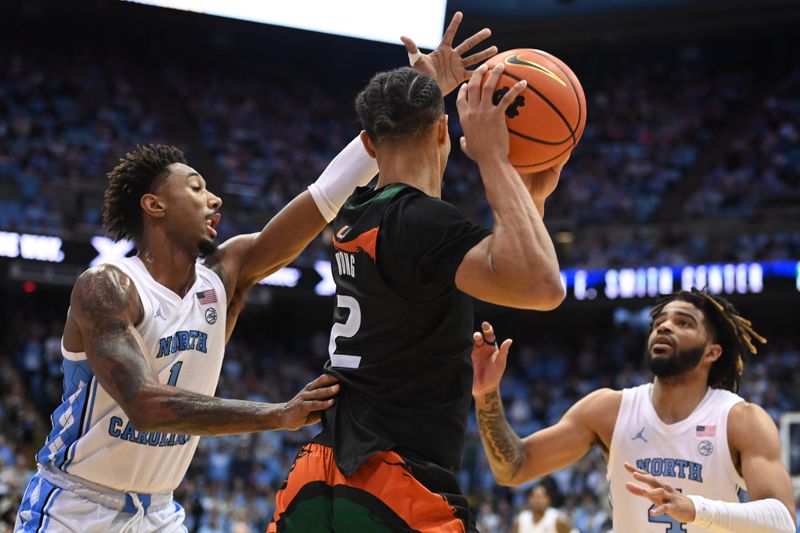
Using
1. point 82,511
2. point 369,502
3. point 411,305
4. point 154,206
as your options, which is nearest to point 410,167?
point 411,305

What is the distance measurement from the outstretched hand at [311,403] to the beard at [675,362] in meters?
2.10

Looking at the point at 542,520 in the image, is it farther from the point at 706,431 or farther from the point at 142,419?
the point at 142,419

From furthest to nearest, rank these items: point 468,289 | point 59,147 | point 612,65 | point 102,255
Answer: point 612,65 → point 59,147 → point 102,255 → point 468,289

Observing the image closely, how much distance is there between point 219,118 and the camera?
22.0 m

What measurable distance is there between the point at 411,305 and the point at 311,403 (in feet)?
1.33

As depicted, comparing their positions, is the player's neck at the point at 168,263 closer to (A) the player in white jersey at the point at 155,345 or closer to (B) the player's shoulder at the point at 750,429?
(A) the player in white jersey at the point at 155,345

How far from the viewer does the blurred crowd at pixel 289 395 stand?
45.1 ft

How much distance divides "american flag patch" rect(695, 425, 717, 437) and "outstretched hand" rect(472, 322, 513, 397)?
1.12m

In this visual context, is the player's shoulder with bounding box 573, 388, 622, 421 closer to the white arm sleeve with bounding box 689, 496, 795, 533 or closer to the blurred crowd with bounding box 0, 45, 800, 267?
the white arm sleeve with bounding box 689, 496, 795, 533

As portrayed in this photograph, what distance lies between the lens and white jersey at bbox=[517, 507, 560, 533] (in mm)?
9258

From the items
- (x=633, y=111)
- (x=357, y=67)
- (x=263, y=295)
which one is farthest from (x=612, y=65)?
(x=263, y=295)

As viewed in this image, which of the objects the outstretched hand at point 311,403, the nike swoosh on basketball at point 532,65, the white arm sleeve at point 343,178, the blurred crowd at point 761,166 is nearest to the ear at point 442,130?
the nike swoosh on basketball at point 532,65

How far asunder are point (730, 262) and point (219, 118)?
1145 cm

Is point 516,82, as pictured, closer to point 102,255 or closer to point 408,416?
point 408,416
